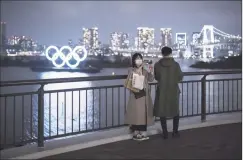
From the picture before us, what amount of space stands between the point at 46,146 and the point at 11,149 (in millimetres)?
496

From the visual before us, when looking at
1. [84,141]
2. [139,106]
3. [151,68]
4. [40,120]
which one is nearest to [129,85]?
[139,106]

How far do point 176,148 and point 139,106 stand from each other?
92 centimetres

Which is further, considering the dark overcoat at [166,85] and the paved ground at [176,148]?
the dark overcoat at [166,85]

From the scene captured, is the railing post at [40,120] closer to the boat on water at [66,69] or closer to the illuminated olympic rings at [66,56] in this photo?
the illuminated olympic rings at [66,56]

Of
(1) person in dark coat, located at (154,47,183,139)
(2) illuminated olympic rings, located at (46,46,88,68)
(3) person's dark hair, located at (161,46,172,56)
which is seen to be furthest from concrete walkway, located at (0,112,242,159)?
(2) illuminated olympic rings, located at (46,46,88,68)

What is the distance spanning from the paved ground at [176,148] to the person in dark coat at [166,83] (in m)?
0.50

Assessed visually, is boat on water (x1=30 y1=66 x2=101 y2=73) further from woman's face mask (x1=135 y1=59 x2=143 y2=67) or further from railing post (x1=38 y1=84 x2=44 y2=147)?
railing post (x1=38 y1=84 x2=44 y2=147)

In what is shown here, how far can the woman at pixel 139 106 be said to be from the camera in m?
6.55

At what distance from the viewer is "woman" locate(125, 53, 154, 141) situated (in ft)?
21.5

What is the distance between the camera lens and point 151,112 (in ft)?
22.2

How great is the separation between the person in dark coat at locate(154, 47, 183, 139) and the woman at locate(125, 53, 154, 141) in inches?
5.5

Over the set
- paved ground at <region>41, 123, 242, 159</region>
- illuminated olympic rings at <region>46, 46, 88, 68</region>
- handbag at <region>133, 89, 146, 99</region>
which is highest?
illuminated olympic rings at <region>46, 46, 88, 68</region>

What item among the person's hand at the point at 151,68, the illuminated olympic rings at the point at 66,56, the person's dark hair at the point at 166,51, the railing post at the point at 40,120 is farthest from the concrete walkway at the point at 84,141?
the illuminated olympic rings at the point at 66,56

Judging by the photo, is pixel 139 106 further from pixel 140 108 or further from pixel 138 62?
pixel 138 62
